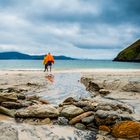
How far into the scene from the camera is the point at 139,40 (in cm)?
18800

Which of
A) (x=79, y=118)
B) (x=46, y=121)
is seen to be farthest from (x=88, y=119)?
(x=46, y=121)

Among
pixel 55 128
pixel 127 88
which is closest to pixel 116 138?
pixel 55 128

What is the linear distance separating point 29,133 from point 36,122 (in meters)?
1.42

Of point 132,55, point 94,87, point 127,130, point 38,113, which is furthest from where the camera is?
point 132,55

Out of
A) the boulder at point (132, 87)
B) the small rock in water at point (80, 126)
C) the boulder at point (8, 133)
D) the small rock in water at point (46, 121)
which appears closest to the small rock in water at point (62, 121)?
the small rock in water at point (46, 121)

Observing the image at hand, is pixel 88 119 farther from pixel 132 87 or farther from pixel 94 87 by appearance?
pixel 94 87

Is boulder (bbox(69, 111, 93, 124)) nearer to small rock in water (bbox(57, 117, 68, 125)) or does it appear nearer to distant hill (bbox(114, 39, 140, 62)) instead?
small rock in water (bbox(57, 117, 68, 125))

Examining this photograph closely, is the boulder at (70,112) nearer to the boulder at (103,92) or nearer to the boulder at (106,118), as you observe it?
the boulder at (106,118)

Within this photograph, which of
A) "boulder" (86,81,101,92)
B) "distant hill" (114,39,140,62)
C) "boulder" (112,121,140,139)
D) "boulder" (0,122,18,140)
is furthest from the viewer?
"distant hill" (114,39,140,62)

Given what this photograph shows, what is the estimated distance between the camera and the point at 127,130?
8.45m

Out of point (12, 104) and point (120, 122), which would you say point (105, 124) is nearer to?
point (120, 122)

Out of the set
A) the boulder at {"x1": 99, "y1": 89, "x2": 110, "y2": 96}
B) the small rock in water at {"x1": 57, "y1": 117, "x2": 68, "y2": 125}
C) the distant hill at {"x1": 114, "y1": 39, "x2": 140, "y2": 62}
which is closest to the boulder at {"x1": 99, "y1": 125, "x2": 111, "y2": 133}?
the small rock in water at {"x1": 57, "y1": 117, "x2": 68, "y2": 125}

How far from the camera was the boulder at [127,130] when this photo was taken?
833cm

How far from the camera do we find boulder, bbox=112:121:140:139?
8.33 m
